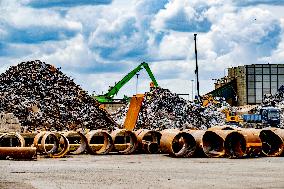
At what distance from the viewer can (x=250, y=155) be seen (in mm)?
25672

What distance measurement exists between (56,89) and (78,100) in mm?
1580

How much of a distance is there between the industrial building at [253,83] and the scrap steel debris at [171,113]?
3216 cm

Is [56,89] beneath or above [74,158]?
above

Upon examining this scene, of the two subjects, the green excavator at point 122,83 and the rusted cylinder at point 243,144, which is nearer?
the rusted cylinder at point 243,144

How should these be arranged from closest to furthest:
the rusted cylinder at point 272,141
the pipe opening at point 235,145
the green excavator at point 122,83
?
the pipe opening at point 235,145
the rusted cylinder at point 272,141
the green excavator at point 122,83

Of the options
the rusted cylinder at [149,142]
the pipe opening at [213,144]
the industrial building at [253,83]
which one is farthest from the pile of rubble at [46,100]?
the industrial building at [253,83]

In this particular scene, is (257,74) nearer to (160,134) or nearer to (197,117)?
(197,117)

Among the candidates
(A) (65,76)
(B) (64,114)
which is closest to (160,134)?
(B) (64,114)

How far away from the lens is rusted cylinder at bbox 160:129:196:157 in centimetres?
2569

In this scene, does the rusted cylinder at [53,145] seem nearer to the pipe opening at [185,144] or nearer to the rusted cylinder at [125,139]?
the rusted cylinder at [125,139]

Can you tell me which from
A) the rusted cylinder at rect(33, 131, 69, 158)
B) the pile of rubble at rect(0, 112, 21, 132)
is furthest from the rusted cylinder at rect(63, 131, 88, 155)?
the pile of rubble at rect(0, 112, 21, 132)

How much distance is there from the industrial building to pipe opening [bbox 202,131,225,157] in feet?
188

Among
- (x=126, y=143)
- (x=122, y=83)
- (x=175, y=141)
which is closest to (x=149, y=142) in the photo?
(x=126, y=143)

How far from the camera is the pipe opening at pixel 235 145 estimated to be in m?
25.5
